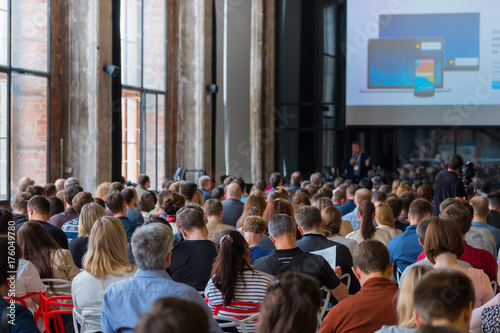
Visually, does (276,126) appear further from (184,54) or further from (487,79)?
(487,79)

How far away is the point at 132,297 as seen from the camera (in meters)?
2.84

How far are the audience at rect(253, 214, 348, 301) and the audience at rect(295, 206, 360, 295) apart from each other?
486 millimetres

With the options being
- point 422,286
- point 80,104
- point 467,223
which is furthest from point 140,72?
point 422,286

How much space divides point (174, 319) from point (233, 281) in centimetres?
208

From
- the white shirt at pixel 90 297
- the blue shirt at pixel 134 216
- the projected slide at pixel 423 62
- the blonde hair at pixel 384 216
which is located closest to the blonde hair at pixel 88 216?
the white shirt at pixel 90 297

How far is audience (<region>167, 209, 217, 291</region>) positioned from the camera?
14.1 ft

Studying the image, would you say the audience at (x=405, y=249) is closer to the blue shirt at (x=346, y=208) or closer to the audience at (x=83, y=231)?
the audience at (x=83, y=231)

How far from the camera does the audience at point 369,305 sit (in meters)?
2.95

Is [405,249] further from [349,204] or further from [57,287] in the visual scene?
[349,204]

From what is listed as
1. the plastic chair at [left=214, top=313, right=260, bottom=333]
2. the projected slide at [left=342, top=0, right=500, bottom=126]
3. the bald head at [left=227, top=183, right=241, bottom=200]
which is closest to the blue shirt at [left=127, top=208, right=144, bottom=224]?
the bald head at [left=227, top=183, right=241, bottom=200]

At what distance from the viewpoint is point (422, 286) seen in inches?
83.1

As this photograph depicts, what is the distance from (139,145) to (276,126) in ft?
15.8

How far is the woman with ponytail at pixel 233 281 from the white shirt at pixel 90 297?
50 cm

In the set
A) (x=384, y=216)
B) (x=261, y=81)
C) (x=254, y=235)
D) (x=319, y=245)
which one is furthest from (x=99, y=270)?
(x=261, y=81)
